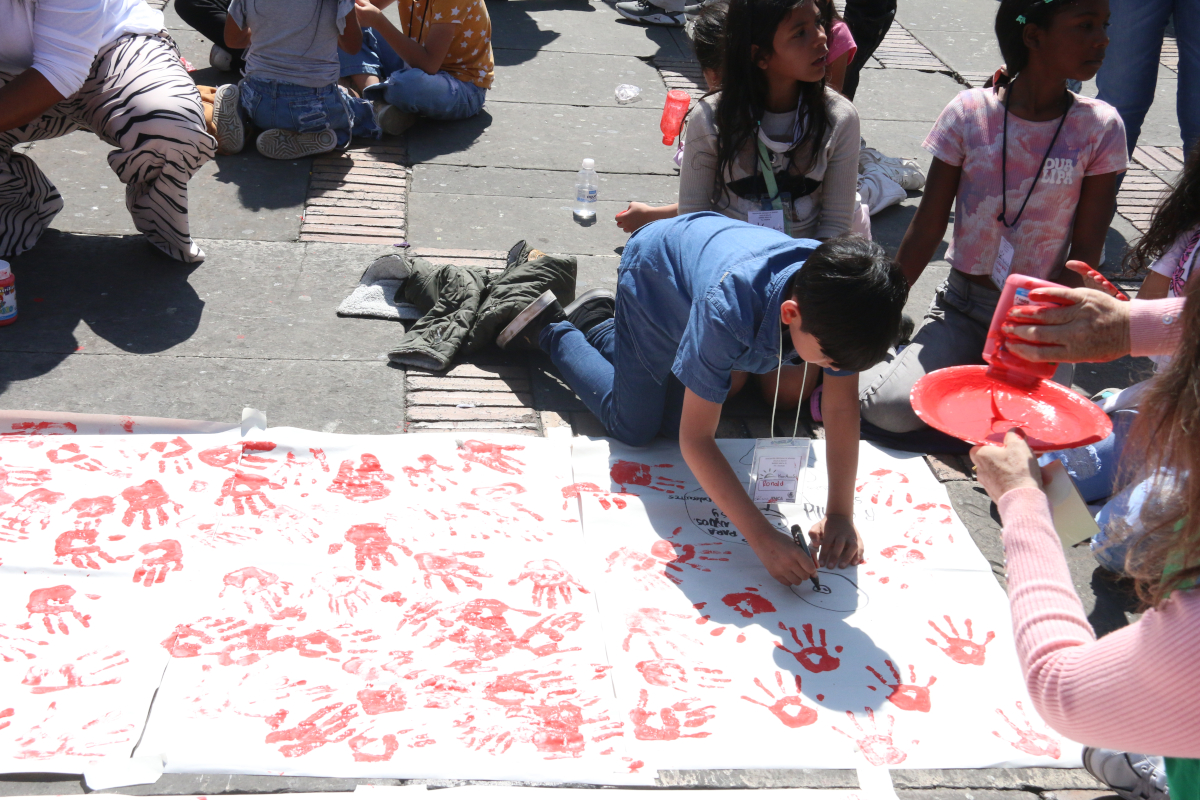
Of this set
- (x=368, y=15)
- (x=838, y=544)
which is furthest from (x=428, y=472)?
(x=368, y=15)

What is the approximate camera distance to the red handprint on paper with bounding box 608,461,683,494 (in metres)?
2.52

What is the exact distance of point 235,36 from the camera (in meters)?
4.37

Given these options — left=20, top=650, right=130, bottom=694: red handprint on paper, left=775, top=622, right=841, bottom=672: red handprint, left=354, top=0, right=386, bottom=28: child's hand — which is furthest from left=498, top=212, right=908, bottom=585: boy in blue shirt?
left=354, top=0, right=386, bottom=28: child's hand

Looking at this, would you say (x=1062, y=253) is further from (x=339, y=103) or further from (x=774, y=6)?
(x=339, y=103)

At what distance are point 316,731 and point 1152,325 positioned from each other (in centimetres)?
164

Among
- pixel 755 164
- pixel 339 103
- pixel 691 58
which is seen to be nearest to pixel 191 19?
pixel 339 103

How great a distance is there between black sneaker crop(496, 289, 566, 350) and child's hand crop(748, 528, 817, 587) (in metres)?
1.10

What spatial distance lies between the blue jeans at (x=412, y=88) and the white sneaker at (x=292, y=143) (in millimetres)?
412

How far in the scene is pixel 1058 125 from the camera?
279 cm

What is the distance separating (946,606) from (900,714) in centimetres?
37

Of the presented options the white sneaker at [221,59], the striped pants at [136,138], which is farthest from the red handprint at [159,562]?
the white sneaker at [221,59]

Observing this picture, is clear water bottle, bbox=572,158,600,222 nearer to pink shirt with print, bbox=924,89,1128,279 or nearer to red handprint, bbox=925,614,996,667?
pink shirt with print, bbox=924,89,1128,279

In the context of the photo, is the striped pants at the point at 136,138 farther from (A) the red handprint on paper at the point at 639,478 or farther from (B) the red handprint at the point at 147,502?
(A) the red handprint on paper at the point at 639,478

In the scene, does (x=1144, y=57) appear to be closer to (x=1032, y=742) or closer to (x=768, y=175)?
(x=768, y=175)
